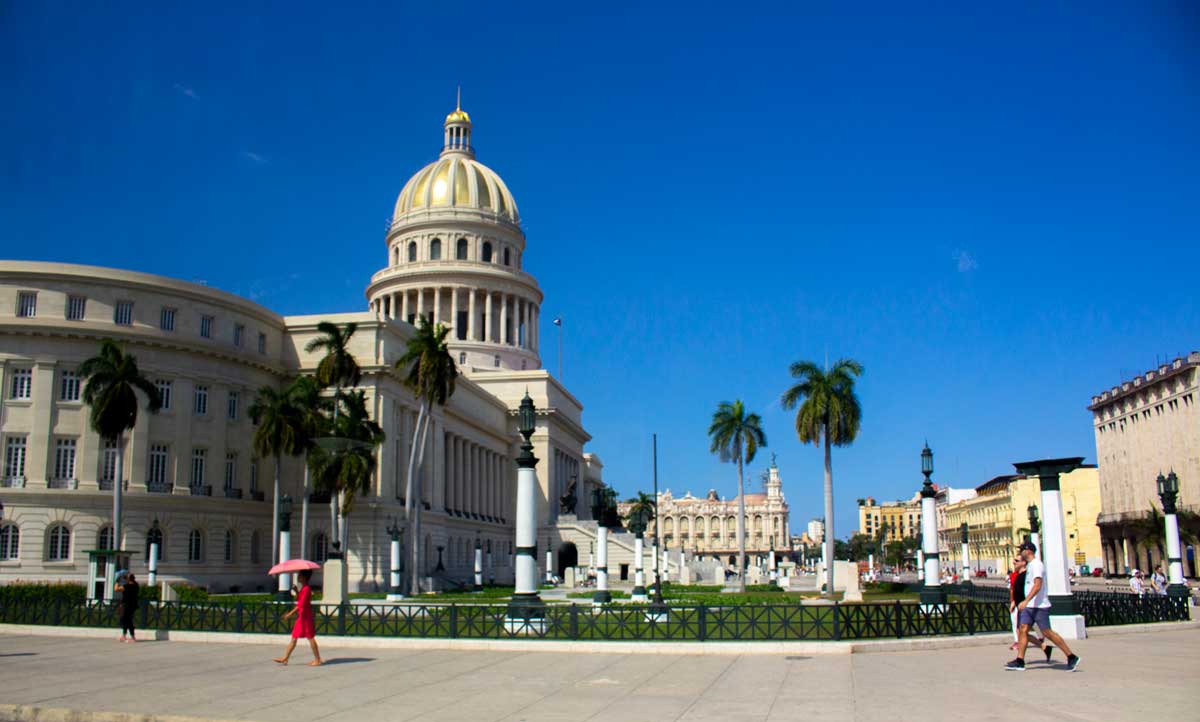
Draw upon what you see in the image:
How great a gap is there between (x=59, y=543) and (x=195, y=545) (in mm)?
7307

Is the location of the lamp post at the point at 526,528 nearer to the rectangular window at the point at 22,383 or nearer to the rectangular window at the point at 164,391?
the rectangular window at the point at 164,391

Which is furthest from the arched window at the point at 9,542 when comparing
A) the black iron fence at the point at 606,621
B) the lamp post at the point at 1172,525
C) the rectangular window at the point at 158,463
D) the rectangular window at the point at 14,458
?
the lamp post at the point at 1172,525

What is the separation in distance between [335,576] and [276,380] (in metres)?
29.9

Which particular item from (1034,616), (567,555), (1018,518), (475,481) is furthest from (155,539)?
(1018,518)

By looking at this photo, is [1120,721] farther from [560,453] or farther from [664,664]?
[560,453]

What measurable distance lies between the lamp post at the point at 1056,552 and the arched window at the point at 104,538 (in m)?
46.3

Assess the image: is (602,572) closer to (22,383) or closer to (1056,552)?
(1056,552)

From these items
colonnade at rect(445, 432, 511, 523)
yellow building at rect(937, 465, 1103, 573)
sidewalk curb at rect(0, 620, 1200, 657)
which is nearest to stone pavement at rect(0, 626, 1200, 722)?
sidewalk curb at rect(0, 620, 1200, 657)

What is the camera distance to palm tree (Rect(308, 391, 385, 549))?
55.5 m

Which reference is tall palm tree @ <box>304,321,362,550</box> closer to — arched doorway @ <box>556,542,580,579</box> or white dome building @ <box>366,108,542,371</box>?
arched doorway @ <box>556,542,580,579</box>

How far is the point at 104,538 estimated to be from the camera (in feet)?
181

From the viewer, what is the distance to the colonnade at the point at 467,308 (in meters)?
108

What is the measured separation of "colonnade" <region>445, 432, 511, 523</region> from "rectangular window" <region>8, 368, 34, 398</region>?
32.9 meters

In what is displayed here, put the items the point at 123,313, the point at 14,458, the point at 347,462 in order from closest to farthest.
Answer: the point at 14,458 → the point at 347,462 → the point at 123,313
